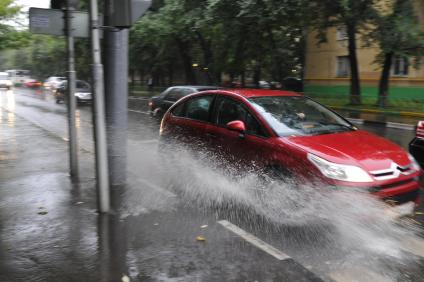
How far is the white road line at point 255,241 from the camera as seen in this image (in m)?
4.16

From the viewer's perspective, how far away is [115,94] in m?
6.49

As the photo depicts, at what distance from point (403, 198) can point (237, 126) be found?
2090mm

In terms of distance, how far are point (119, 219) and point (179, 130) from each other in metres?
2.40

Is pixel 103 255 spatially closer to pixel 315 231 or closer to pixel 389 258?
pixel 315 231

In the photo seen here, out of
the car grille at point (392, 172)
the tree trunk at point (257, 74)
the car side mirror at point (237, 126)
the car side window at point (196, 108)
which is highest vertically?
the tree trunk at point (257, 74)

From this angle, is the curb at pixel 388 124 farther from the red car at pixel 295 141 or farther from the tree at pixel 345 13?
the red car at pixel 295 141

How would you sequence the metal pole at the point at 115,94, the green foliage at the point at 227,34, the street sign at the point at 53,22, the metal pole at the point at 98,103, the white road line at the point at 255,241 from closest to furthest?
the white road line at the point at 255,241 < the metal pole at the point at 98,103 < the metal pole at the point at 115,94 < the street sign at the point at 53,22 < the green foliage at the point at 227,34

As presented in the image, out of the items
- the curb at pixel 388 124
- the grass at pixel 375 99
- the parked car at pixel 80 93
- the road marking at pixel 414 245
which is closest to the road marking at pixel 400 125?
the curb at pixel 388 124

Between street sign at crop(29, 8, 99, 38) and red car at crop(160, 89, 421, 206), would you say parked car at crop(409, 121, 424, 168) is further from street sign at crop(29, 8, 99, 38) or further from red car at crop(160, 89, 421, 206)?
street sign at crop(29, 8, 99, 38)

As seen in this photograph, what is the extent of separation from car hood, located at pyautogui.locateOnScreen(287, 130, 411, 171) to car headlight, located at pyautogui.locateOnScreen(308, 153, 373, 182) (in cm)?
6

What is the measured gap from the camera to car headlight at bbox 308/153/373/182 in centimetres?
455

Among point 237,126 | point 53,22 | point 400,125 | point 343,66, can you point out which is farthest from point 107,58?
point 343,66

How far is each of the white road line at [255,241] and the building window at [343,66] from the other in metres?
29.0

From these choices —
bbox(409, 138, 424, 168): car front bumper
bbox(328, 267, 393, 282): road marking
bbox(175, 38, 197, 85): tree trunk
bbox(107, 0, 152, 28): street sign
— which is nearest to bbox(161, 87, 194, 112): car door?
bbox(409, 138, 424, 168): car front bumper
